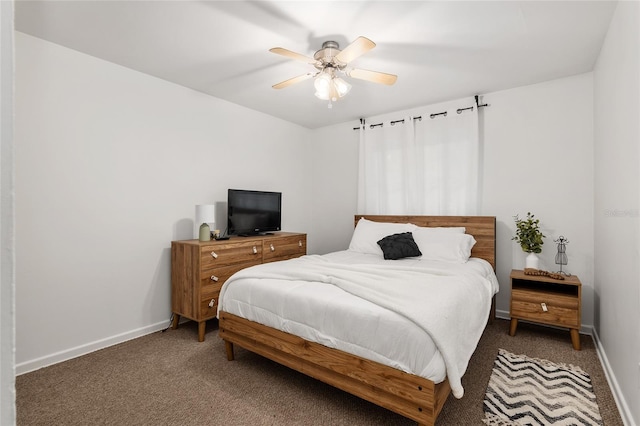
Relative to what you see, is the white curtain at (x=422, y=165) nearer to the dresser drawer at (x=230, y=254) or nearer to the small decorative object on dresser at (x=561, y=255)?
the small decorative object on dresser at (x=561, y=255)

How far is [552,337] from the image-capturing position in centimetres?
296

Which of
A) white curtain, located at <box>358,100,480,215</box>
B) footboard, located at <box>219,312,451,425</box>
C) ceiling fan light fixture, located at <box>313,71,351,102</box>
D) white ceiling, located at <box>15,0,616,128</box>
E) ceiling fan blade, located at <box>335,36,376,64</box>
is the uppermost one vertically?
white ceiling, located at <box>15,0,616,128</box>

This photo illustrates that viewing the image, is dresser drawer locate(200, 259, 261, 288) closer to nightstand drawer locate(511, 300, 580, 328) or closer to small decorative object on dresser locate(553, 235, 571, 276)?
nightstand drawer locate(511, 300, 580, 328)

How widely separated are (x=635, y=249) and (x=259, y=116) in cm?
404

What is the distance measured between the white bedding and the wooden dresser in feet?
1.91

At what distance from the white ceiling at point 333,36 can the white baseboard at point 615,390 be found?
2528 millimetres

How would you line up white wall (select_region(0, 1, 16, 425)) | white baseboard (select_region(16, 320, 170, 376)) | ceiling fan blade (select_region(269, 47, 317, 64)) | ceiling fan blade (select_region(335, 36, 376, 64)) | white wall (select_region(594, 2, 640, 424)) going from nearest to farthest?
white wall (select_region(0, 1, 16, 425)) < white wall (select_region(594, 2, 640, 424)) < ceiling fan blade (select_region(335, 36, 376, 64)) < ceiling fan blade (select_region(269, 47, 317, 64)) < white baseboard (select_region(16, 320, 170, 376))

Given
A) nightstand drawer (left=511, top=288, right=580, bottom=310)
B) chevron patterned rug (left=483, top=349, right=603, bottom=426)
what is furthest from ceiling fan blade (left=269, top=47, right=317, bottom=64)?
nightstand drawer (left=511, top=288, right=580, bottom=310)

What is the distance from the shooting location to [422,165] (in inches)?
159

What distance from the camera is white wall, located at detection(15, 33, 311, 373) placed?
7.92ft

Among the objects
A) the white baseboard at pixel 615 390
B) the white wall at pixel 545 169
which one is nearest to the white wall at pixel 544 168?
the white wall at pixel 545 169

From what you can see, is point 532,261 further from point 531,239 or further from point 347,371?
point 347,371

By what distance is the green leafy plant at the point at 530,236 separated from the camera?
10.3 feet

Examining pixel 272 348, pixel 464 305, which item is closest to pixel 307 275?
pixel 272 348
